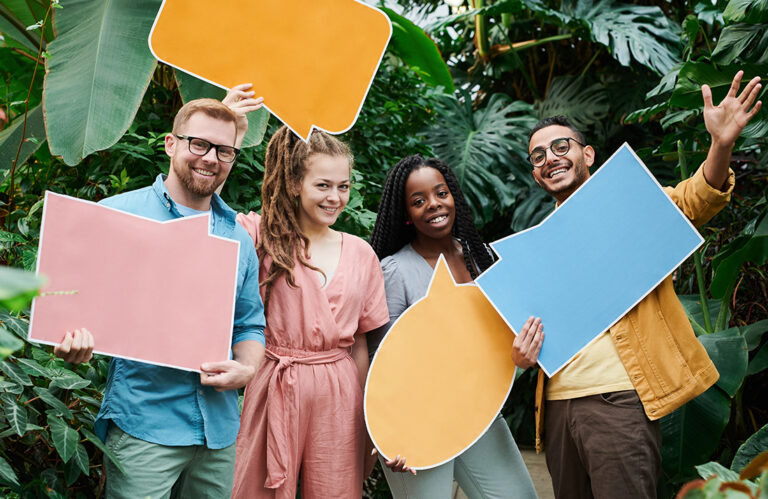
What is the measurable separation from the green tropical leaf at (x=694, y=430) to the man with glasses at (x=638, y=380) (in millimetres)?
952

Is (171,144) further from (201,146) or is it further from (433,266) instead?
(433,266)

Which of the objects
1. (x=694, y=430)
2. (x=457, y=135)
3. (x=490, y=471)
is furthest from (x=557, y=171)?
(x=457, y=135)

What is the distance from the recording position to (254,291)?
180 cm

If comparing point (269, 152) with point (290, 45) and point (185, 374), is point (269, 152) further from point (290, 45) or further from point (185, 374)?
point (185, 374)

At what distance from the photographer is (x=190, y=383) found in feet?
5.51

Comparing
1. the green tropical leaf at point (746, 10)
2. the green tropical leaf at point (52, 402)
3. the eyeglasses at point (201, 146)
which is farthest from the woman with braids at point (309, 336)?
the green tropical leaf at point (746, 10)

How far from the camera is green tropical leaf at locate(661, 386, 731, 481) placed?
8.77ft

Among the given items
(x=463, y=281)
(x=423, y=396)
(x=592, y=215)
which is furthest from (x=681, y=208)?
(x=423, y=396)

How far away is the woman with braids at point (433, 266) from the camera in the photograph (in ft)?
6.51

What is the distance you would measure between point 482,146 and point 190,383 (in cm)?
344

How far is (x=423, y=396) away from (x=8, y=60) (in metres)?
2.34

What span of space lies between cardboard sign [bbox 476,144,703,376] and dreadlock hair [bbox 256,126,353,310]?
548mm

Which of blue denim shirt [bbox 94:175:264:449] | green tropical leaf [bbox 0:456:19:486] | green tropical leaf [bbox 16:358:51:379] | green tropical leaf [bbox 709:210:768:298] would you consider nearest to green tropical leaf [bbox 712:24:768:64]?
green tropical leaf [bbox 709:210:768:298]

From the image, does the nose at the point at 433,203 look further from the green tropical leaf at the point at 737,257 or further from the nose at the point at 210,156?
the green tropical leaf at the point at 737,257
